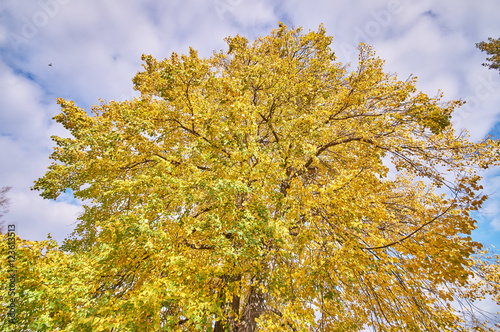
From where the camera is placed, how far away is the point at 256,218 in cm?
512

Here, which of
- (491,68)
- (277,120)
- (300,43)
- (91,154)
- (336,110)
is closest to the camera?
(91,154)

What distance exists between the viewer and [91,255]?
4457 mm

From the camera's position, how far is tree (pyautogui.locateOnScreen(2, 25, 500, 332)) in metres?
3.83

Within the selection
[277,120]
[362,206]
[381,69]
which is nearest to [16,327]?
[362,206]

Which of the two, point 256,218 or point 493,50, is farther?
point 493,50

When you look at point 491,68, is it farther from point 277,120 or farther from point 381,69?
point 277,120

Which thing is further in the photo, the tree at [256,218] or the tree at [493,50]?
the tree at [493,50]

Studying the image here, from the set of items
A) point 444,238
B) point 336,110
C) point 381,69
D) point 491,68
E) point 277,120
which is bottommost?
point 444,238

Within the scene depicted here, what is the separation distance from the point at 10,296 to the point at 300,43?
1264 centimetres

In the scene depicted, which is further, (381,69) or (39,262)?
(381,69)

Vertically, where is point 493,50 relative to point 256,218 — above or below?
above

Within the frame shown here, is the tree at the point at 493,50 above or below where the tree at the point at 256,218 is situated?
above

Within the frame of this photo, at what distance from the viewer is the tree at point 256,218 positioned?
12.6ft

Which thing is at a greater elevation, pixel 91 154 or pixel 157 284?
pixel 91 154
